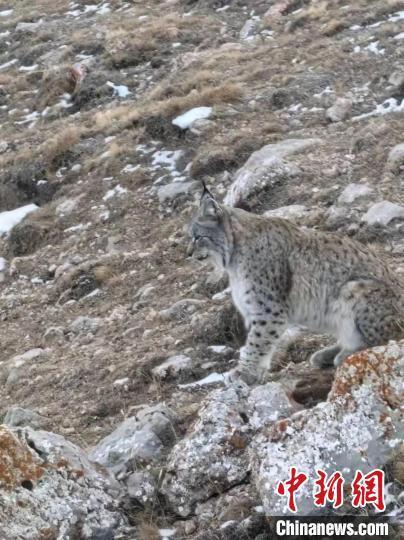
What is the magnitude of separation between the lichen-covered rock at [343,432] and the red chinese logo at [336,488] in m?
0.04

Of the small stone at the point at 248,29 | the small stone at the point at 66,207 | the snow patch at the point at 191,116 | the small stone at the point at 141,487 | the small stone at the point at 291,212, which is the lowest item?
the small stone at the point at 66,207

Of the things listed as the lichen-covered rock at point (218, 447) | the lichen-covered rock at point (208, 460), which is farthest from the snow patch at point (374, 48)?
the lichen-covered rock at point (208, 460)

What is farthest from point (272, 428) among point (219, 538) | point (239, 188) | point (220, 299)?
point (239, 188)

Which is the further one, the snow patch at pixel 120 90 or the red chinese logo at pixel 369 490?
the snow patch at pixel 120 90

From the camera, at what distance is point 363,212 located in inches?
466

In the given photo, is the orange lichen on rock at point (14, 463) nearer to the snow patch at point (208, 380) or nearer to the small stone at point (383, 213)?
the snow patch at point (208, 380)

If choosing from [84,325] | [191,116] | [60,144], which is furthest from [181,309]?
[60,144]

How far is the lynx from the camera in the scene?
7719 mm

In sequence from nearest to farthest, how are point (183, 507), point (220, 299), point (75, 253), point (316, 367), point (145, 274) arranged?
point (183, 507)
point (316, 367)
point (220, 299)
point (145, 274)
point (75, 253)

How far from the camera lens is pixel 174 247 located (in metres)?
13.8

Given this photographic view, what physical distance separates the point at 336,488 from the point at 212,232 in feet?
12.8

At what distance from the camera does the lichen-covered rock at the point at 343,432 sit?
235 inches

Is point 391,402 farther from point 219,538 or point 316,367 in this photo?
point 316,367

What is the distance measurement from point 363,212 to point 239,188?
2.95m
